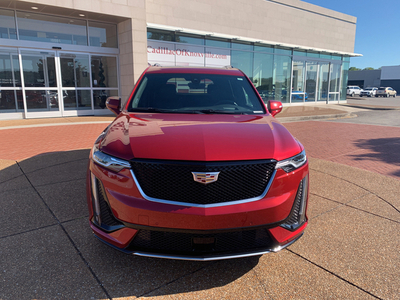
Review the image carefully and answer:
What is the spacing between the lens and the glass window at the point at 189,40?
1641 centimetres

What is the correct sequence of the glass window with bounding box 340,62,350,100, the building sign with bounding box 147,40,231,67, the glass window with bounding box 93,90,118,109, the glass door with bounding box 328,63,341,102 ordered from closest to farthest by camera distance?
1. the glass window with bounding box 93,90,118,109
2. the building sign with bounding box 147,40,231,67
3. the glass door with bounding box 328,63,341,102
4. the glass window with bounding box 340,62,350,100

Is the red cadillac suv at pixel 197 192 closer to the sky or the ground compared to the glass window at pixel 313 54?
closer to the ground

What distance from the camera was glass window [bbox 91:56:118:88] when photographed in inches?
562

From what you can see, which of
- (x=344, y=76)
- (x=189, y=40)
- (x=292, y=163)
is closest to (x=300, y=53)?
(x=344, y=76)

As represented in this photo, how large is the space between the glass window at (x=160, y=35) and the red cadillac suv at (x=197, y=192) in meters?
14.0

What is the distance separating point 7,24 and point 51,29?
1.61 metres

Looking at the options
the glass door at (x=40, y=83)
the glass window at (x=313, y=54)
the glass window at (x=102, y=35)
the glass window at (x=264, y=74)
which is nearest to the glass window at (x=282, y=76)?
the glass window at (x=264, y=74)

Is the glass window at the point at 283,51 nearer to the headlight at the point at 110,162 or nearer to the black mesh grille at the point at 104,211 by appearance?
→ the headlight at the point at 110,162

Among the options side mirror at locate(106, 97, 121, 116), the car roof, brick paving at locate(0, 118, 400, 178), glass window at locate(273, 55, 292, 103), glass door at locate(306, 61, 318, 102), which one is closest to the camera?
side mirror at locate(106, 97, 121, 116)

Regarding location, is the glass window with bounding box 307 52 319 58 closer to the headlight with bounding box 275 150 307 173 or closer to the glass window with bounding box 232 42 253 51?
the glass window with bounding box 232 42 253 51

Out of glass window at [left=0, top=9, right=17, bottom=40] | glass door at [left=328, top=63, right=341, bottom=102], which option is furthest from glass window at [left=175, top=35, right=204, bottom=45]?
glass door at [left=328, top=63, right=341, bottom=102]

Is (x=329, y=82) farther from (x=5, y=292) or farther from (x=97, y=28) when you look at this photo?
(x=5, y=292)

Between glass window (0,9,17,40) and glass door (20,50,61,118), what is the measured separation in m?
0.73

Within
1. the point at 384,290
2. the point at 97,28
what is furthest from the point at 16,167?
the point at 97,28
